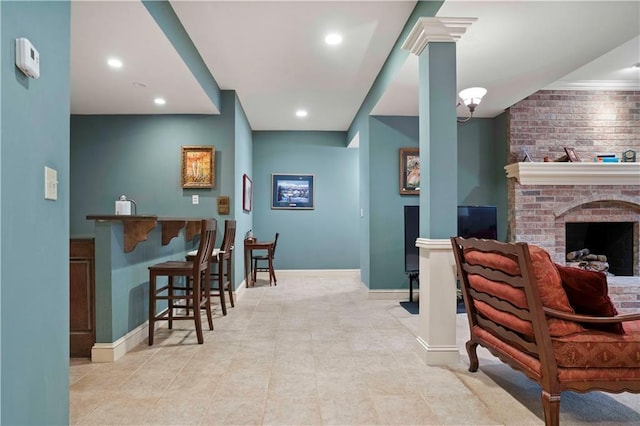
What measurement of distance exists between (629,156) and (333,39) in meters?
4.02

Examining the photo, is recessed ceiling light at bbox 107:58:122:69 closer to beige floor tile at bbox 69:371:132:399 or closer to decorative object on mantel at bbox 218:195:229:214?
decorative object on mantel at bbox 218:195:229:214

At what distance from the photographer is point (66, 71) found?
1.37 metres

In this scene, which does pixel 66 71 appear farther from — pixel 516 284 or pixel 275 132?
pixel 275 132

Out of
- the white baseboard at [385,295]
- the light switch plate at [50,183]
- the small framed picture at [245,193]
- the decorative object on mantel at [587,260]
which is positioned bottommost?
the white baseboard at [385,295]

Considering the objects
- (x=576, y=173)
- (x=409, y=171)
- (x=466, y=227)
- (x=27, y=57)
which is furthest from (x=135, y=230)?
(x=576, y=173)

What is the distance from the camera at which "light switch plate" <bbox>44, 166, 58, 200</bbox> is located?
1.23 metres

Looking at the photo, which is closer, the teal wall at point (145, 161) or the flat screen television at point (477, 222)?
the flat screen television at point (477, 222)

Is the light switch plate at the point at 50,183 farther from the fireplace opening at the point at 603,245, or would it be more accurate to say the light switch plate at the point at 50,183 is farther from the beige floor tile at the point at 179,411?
the fireplace opening at the point at 603,245

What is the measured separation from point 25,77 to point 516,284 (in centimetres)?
211

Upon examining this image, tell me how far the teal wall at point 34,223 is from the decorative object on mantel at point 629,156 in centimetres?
572

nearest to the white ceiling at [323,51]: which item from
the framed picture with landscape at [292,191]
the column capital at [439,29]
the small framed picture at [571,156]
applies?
the column capital at [439,29]

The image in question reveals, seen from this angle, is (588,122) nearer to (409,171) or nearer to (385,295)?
(409,171)

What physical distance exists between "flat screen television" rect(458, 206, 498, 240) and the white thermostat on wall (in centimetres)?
415

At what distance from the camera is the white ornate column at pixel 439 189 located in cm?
249
